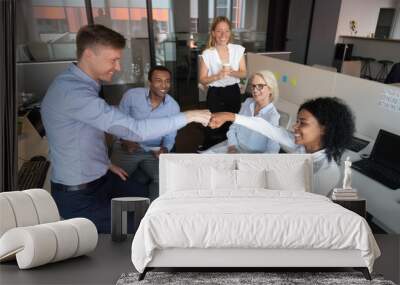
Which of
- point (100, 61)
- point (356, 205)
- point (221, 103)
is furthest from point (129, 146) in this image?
point (356, 205)

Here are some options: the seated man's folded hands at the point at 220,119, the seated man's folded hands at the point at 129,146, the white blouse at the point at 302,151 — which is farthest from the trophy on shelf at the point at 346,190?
the seated man's folded hands at the point at 129,146

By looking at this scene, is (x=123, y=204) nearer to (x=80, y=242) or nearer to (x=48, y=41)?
(x=80, y=242)

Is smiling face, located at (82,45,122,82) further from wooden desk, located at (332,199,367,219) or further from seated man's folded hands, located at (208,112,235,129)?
wooden desk, located at (332,199,367,219)

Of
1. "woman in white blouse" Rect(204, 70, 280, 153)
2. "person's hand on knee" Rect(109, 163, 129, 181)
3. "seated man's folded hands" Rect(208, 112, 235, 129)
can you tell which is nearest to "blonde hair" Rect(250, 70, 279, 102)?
"woman in white blouse" Rect(204, 70, 280, 153)

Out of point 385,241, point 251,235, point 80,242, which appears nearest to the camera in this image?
point 251,235

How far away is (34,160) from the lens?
3957 millimetres

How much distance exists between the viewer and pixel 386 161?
12.0 feet

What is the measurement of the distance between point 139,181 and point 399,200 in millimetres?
2528

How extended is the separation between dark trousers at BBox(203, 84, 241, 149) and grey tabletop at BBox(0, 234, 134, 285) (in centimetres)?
134

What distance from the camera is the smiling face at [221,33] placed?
12.4 feet

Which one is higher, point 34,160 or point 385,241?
point 34,160

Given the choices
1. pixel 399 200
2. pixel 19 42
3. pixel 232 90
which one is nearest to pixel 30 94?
pixel 19 42

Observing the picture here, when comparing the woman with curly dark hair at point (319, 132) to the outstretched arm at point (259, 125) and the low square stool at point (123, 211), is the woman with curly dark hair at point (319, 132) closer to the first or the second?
the outstretched arm at point (259, 125)

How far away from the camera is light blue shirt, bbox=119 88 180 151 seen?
12.4 ft
